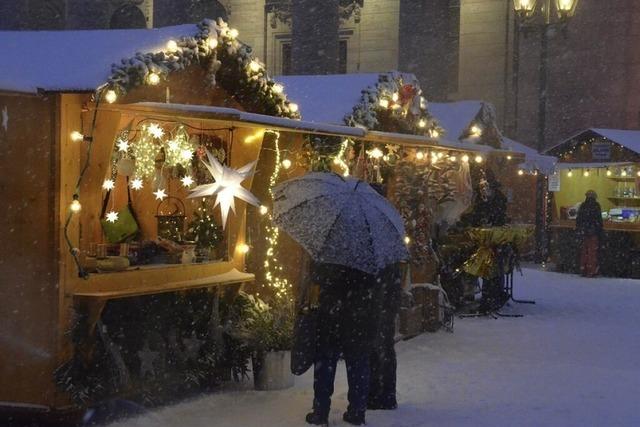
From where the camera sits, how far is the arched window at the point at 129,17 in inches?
1341

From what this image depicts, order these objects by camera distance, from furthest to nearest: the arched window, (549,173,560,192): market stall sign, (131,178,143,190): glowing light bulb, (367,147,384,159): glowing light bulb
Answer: the arched window, (549,173,560,192): market stall sign, (367,147,384,159): glowing light bulb, (131,178,143,190): glowing light bulb

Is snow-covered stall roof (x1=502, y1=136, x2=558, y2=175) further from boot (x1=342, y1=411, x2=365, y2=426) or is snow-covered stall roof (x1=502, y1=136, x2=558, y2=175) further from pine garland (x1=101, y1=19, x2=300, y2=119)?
boot (x1=342, y1=411, x2=365, y2=426)

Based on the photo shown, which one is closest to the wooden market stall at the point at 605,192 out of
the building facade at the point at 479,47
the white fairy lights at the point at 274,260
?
the building facade at the point at 479,47

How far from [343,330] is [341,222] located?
90 cm

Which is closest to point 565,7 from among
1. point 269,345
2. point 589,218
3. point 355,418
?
point 589,218

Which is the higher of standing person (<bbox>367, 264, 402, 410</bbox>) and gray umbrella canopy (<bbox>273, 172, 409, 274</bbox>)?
gray umbrella canopy (<bbox>273, 172, 409, 274</bbox>)

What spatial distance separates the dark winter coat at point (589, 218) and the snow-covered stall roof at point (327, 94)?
10.5 meters

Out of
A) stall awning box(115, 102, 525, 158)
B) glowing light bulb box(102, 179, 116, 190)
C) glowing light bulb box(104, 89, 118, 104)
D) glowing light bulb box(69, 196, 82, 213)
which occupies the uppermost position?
glowing light bulb box(104, 89, 118, 104)

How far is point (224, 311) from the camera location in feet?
30.7

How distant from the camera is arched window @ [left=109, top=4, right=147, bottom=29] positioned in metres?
34.1

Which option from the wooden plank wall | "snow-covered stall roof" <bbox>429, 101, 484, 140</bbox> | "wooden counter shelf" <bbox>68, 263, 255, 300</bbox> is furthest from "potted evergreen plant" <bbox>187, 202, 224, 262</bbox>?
"snow-covered stall roof" <bbox>429, 101, 484, 140</bbox>

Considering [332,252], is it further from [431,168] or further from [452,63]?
[452,63]

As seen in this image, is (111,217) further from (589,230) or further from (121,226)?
(589,230)

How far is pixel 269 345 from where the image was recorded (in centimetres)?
906
